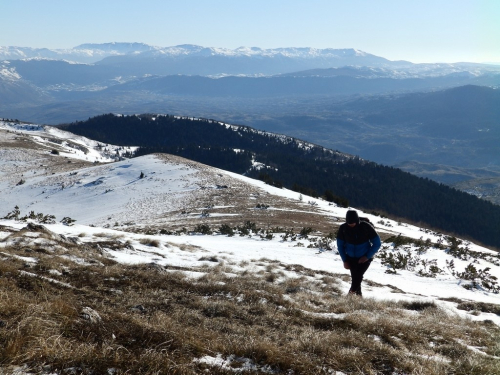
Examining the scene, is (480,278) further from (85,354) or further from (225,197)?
(225,197)

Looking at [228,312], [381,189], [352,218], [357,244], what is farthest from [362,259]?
[381,189]

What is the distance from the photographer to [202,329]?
4.56m

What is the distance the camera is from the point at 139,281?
6910 mm

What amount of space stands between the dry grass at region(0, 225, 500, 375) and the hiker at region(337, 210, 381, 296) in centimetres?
110

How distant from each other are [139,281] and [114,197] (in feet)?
115

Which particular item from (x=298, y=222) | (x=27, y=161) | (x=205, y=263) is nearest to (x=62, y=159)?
(x=27, y=161)

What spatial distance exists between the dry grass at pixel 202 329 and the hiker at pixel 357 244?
43.4 inches

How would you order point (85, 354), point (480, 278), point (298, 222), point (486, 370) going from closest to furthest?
point (85, 354), point (486, 370), point (480, 278), point (298, 222)

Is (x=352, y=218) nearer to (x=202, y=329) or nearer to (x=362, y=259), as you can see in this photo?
(x=362, y=259)

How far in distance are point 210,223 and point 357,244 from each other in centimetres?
1808

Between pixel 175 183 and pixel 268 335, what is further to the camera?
pixel 175 183

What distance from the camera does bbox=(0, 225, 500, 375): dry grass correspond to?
3357 millimetres

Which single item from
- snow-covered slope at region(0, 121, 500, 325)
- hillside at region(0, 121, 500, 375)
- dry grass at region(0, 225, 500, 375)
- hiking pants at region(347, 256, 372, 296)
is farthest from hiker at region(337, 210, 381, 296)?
dry grass at region(0, 225, 500, 375)

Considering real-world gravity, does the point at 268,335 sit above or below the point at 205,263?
above
